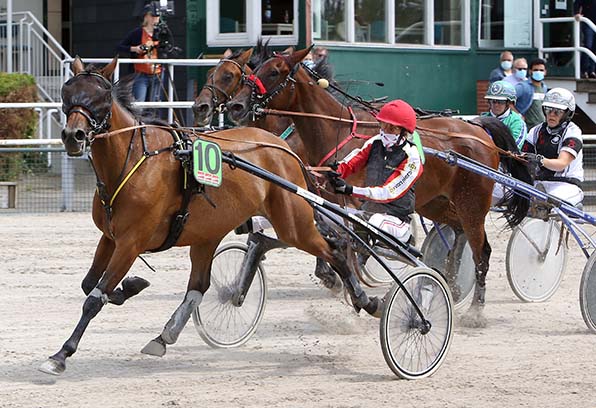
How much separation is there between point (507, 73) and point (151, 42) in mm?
4505

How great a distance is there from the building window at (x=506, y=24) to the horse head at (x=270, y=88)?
346 inches

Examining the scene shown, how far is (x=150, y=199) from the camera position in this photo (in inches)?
254

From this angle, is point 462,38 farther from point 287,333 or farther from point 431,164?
point 287,333

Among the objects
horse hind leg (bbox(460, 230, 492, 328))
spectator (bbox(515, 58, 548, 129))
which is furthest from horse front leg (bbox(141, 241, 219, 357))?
spectator (bbox(515, 58, 548, 129))

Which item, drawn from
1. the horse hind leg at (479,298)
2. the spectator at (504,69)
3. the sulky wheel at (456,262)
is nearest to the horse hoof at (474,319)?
the horse hind leg at (479,298)

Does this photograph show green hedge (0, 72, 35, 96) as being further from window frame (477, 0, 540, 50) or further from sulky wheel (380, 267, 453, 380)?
sulky wheel (380, 267, 453, 380)

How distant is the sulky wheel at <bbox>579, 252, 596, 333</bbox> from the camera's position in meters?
7.91

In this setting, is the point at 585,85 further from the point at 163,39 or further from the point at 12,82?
the point at 12,82

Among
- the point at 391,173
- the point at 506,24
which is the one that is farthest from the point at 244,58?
the point at 506,24

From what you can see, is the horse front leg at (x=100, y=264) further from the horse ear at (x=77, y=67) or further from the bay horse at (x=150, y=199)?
the horse ear at (x=77, y=67)

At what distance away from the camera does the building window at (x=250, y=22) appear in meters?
15.7

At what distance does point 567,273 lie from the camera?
424 inches

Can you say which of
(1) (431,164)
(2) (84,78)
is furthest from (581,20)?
(2) (84,78)

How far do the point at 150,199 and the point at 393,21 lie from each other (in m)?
10.3
